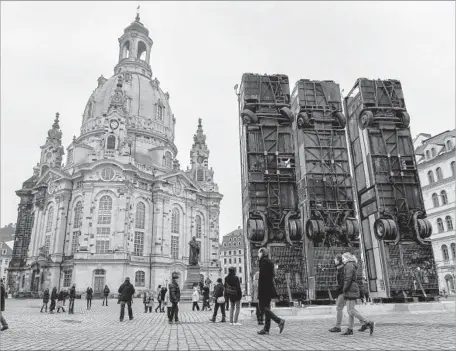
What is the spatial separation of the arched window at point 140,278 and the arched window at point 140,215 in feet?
22.2

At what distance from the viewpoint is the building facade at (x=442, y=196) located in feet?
131

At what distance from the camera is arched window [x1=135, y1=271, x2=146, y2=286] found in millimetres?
51344

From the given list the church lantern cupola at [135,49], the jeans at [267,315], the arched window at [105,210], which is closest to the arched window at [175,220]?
the arched window at [105,210]

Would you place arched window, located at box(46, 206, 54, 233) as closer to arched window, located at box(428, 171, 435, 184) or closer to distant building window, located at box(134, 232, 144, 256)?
distant building window, located at box(134, 232, 144, 256)

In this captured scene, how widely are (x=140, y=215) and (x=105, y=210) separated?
5.41 metres

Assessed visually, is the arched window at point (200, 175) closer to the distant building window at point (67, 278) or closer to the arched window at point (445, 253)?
the distant building window at point (67, 278)

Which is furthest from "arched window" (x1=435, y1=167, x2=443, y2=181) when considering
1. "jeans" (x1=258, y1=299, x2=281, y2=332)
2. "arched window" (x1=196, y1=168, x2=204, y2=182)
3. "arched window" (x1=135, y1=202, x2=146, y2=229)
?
"arched window" (x1=196, y1=168, x2=204, y2=182)

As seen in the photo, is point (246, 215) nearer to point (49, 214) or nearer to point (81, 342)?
point (81, 342)

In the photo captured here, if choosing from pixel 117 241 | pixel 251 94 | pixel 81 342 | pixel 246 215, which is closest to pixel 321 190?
pixel 246 215

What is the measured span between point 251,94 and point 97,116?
53226mm

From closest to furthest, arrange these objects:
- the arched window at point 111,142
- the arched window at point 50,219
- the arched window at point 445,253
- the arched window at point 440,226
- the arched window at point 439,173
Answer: the arched window at point 445,253, the arched window at point 440,226, the arched window at point 439,173, the arched window at point 50,219, the arched window at point 111,142

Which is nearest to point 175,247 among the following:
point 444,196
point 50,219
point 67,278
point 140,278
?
point 140,278

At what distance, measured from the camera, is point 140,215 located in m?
55.5

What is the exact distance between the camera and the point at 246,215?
19.8 metres
